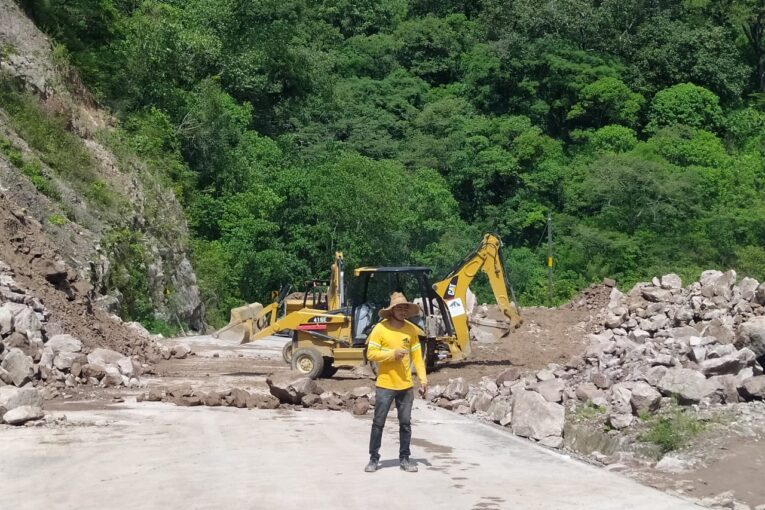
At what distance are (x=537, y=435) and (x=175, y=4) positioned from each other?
4927cm

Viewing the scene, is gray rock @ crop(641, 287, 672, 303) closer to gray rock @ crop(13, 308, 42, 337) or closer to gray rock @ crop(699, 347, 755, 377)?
gray rock @ crop(699, 347, 755, 377)

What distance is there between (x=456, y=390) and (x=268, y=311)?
9.13 metres

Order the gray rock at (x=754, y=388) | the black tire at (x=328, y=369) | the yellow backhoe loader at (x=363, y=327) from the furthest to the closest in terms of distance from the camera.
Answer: the black tire at (x=328, y=369) → the yellow backhoe loader at (x=363, y=327) → the gray rock at (x=754, y=388)

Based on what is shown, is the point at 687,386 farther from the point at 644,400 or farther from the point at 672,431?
the point at 672,431

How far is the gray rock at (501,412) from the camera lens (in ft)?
52.1

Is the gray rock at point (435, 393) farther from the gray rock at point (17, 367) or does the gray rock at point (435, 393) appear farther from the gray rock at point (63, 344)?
the gray rock at point (17, 367)

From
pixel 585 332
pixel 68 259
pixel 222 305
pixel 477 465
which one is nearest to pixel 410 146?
pixel 222 305

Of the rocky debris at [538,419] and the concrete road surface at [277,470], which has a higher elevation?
the rocky debris at [538,419]

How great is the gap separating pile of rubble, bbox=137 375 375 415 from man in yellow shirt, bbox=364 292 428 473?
5442 millimetres

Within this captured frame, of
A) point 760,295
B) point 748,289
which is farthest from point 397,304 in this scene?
point 748,289


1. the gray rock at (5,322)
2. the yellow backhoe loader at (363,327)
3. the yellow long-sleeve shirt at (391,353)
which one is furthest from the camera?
the yellow backhoe loader at (363,327)

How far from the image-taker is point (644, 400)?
48.3 feet

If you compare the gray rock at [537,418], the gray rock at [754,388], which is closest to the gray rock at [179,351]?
the gray rock at [537,418]

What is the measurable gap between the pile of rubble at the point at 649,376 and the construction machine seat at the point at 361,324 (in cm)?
253
